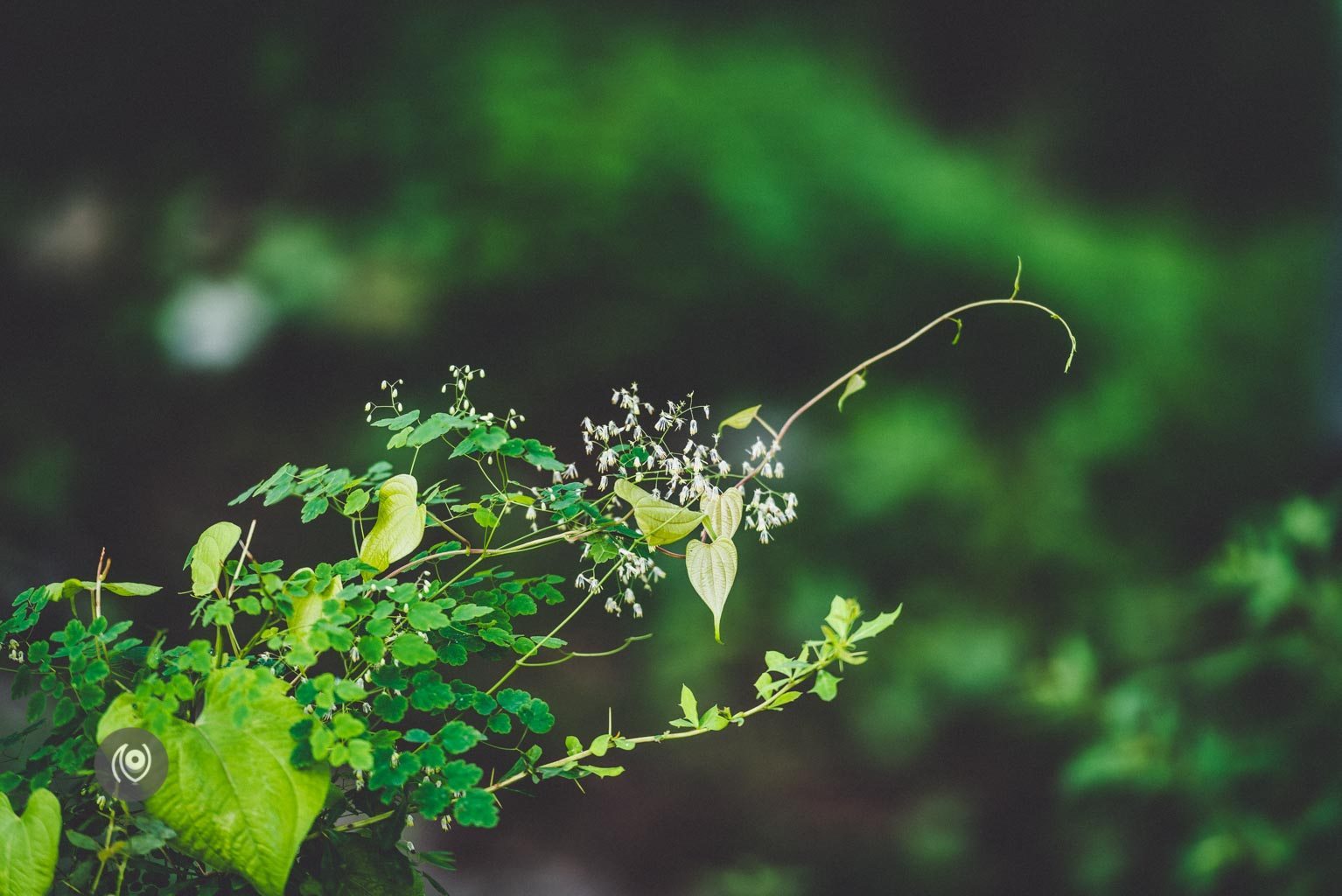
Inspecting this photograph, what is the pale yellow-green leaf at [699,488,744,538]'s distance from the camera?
0.59 meters

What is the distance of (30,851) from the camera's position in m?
0.49

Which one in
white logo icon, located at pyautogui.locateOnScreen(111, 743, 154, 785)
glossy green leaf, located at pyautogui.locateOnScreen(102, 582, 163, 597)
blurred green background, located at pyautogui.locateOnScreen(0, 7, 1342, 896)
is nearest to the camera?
white logo icon, located at pyautogui.locateOnScreen(111, 743, 154, 785)

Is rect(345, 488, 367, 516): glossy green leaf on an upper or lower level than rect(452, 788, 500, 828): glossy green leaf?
upper

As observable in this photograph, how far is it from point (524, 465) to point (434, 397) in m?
0.21

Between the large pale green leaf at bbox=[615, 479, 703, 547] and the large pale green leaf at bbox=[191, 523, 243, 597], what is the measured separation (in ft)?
0.71

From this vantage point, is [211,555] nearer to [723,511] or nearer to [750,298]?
[723,511]

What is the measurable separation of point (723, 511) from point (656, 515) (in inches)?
1.6

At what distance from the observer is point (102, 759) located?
50cm

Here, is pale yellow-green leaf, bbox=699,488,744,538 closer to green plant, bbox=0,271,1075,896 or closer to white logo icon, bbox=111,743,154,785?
green plant, bbox=0,271,1075,896

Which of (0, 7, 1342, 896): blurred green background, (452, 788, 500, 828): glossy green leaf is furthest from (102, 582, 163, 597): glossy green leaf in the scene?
(0, 7, 1342, 896): blurred green background

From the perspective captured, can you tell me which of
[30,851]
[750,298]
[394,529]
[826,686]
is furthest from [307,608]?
[750,298]

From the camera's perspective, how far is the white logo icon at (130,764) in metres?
0.47

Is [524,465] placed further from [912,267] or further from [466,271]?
[912,267]

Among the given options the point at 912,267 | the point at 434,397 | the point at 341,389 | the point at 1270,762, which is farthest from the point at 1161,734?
the point at 341,389
